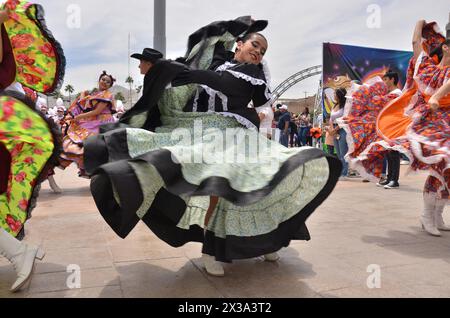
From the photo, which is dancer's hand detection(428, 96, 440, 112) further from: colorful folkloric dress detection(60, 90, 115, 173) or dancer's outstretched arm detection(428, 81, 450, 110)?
colorful folkloric dress detection(60, 90, 115, 173)

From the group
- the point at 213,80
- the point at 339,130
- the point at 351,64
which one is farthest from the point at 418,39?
the point at 351,64

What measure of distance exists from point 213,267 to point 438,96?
7.66ft

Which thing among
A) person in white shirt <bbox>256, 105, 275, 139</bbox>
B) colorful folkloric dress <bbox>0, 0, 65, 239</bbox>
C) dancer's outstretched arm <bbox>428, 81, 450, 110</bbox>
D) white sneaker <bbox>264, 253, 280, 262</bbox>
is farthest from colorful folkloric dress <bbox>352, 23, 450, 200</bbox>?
colorful folkloric dress <bbox>0, 0, 65, 239</bbox>

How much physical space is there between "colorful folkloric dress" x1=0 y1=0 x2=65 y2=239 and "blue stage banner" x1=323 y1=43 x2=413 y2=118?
8.89 metres

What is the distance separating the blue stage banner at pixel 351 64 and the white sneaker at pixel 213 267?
8.72 m

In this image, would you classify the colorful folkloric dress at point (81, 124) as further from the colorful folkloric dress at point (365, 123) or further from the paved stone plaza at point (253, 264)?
the colorful folkloric dress at point (365, 123)

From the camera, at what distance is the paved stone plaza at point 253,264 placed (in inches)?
95.0

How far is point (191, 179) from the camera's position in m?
2.22

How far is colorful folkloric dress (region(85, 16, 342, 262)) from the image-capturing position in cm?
217

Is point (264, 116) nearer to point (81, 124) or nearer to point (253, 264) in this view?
point (253, 264)

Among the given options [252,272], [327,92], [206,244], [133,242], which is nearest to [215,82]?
[206,244]

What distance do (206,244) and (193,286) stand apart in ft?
0.91

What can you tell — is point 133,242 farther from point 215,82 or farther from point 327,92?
point 327,92

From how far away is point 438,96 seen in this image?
3410mm
